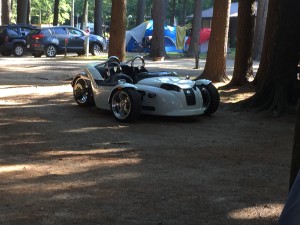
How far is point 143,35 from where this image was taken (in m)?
36.8

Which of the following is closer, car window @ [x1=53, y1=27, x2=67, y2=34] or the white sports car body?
the white sports car body

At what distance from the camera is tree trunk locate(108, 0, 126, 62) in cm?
1491

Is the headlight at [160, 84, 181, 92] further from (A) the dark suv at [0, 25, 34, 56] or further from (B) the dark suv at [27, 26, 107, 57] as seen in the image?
(A) the dark suv at [0, 25, 34, 56]

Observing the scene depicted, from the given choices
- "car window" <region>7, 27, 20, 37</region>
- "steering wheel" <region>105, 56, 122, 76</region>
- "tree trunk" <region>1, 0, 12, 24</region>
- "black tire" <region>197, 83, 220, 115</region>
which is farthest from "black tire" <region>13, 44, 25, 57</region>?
"black tire" <region>197, 83, 220, 115</region>

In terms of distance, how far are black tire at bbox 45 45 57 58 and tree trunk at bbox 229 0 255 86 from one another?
651 inches

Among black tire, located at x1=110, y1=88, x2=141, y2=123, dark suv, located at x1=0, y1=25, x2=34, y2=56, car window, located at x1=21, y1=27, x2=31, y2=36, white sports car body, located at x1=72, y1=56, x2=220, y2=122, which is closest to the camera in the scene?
black tire, located at x1=110, y1=88, x2=141, y2=123

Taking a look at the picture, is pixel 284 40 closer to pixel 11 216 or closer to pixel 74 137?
pixel 74 137

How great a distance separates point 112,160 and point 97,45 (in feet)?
77.8

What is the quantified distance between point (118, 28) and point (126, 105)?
22.7 feet

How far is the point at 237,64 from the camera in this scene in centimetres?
1292

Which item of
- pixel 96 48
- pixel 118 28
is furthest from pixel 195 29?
pixel 118 28

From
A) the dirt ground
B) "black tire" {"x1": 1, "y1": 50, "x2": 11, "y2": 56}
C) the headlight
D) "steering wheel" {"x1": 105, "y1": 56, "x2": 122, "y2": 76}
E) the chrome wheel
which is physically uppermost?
"steering wheel" {"x1": 105, "y1": 56, "x2": 122, "y2": 76}

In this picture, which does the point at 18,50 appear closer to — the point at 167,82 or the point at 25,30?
the point at 25,30

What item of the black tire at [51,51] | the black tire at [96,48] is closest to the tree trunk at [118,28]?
the black tire at [51,51]
